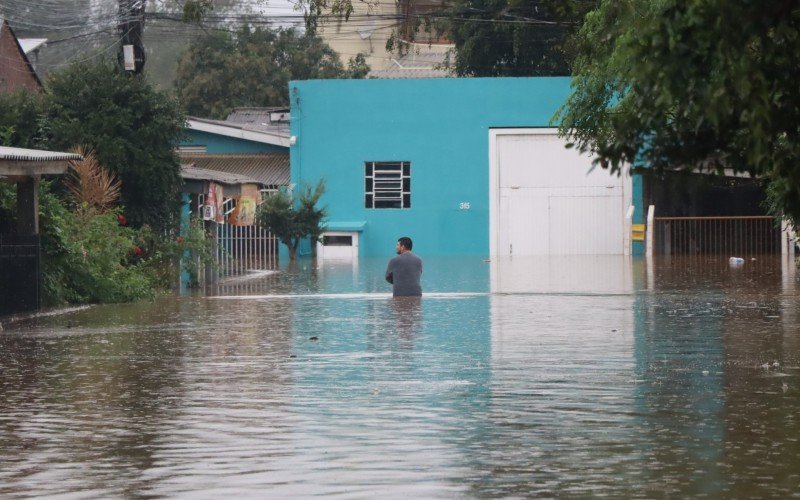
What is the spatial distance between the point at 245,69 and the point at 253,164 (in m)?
17.4

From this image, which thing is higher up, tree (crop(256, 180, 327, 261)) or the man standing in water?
tree (crop(256, 180, 327, 261))

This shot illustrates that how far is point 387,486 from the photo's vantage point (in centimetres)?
707

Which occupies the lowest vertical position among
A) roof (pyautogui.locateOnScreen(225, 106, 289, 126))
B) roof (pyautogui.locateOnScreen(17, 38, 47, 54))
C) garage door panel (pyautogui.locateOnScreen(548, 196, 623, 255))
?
garage door panel (pyautogui.locateOnScreen(548, 196, 623, 255))

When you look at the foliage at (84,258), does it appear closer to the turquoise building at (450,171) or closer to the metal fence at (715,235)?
the turquoise building at (450,171)

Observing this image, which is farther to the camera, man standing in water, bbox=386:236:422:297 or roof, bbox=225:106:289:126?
roof, bbox=225:106:289:126

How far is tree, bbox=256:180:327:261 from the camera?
1716 inches

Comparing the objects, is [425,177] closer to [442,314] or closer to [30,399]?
[442,314]

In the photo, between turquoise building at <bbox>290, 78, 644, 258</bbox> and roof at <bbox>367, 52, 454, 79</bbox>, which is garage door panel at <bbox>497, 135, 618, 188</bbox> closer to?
turquoise building at <bbox>290, 78, 644, 258</bbox>

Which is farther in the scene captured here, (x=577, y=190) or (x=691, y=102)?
(x=577, y=190)

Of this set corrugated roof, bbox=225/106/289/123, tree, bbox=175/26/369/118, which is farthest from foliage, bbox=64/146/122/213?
tree, bbox=175/26/369/118

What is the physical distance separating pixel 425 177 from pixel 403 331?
33.0m

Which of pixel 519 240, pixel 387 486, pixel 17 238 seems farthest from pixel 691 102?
pixel 519 240

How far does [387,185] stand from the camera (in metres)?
49.1

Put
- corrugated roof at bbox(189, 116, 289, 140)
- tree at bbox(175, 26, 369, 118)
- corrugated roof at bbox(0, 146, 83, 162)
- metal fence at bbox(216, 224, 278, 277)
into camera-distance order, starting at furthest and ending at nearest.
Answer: tree at bbox(175, 26, 369, 118), corrugated roof at bbox(189, 116, 289, 140), metal fence at bbox(216, 224, 278, 277), corrugated roof at bbox(0, 146, 83, 162)
